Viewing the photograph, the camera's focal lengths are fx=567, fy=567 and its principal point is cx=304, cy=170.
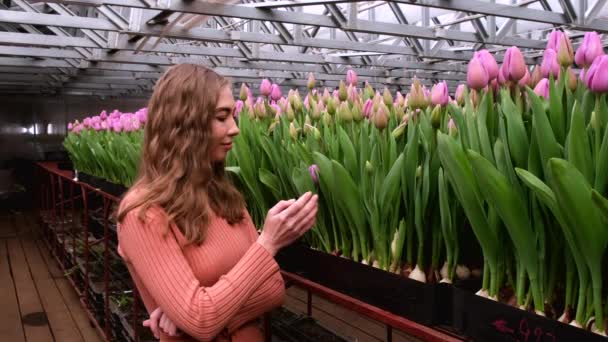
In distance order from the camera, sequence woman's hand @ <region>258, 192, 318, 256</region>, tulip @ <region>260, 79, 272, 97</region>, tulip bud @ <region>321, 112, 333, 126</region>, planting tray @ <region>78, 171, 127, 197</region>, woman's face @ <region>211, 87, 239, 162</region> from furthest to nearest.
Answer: planting tray @ <region>78, 171, 127, 197</region> → tulip @ <region>260, 79, 272, 97</region> → tulip bud @ <region>321, 112, 333, 126</region> → woman's face @ <region>211, 87, 239, 162</region> → woman's hand @ <region>258, 192, 318, 256</region>

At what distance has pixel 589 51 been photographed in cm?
79

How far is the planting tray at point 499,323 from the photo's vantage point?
607mm

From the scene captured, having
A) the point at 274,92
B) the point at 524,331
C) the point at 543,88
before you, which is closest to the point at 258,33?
the point at 274,92

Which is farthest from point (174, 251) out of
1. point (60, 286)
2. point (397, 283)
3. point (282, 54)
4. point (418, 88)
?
point (282, 54)

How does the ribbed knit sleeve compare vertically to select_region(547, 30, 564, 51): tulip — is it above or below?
below

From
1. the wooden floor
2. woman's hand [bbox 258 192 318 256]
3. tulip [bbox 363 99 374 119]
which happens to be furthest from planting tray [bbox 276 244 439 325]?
the wooden floor

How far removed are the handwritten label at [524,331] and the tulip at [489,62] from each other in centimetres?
37

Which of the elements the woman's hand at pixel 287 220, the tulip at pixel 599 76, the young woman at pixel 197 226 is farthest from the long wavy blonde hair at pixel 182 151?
the tulip at pixel 599 76

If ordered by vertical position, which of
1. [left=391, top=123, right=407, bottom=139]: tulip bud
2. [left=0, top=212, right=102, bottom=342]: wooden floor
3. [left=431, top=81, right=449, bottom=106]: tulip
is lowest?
[left=0, top=212, right=102, bottom=342]: wooden floor

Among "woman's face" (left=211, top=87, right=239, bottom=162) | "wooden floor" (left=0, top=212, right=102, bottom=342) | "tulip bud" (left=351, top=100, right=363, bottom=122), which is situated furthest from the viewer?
"wooden floor" (left=0, top=212, right=102, bottom=342)

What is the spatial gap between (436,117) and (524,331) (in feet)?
1.26

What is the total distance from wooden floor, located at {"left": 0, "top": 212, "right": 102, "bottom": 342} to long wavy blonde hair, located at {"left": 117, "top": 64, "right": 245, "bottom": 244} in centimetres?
277

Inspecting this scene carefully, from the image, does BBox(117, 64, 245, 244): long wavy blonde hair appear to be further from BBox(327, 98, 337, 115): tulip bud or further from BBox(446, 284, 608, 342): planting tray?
BBox(446, 284, 608, 342): planting tray

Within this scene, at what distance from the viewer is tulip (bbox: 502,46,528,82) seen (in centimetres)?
80
